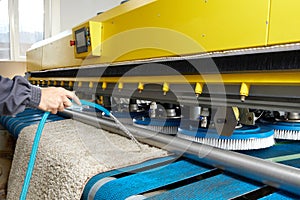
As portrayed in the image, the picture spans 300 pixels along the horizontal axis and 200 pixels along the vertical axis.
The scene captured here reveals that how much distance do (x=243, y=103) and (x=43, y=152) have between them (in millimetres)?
740

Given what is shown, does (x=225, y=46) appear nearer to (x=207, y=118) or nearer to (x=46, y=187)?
(x=207, y=118)

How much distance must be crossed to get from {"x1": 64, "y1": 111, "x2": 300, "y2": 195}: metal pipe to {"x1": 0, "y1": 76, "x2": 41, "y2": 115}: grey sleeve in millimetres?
412

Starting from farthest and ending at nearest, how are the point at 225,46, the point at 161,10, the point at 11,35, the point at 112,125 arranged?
the point at 11,35, the point at 112,125, the point at 161,10, the point at 225,46

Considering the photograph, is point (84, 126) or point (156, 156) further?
point (84, 126)

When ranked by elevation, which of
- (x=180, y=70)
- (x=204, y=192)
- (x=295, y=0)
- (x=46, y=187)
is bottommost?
(x=46, y=187)

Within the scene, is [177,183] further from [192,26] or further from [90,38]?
Result: [90,38]

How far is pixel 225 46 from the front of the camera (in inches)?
30.4

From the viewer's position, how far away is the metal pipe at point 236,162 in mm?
605

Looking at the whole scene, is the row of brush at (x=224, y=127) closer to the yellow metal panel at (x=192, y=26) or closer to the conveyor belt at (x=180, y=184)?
the conveyor belt at (x=180, y=184)

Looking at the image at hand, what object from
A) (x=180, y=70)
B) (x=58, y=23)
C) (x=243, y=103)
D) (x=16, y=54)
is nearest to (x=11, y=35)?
(x=16, y=54)

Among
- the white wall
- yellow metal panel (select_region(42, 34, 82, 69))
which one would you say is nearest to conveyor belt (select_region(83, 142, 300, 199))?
yellow metal panel (select_region(42, 34, 82, 69))

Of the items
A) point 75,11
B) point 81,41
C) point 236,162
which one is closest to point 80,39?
point 81,41

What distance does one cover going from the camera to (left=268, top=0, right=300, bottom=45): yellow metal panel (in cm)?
60

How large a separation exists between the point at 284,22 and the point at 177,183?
48 cm
